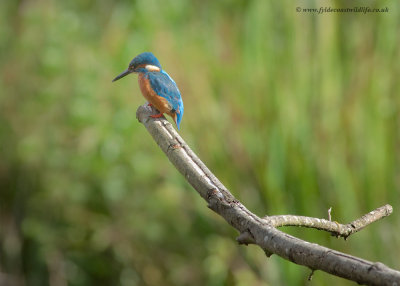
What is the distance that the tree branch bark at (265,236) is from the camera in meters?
0.77

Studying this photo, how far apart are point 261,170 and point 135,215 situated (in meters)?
0.81

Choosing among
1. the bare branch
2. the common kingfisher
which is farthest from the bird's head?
the bare branch

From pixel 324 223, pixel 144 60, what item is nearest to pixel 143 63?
pixel 144 60

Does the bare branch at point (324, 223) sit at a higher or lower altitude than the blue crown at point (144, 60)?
lower

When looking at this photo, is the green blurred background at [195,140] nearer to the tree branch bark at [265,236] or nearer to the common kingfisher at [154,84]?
the common kingfisher at [154,84]

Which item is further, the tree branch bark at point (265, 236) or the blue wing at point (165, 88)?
the blue wing at point (165, 88)

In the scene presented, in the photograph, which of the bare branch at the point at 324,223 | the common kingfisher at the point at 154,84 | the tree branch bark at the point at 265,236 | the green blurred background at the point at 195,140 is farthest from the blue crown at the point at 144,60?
the green blurred background at the point at 195,140

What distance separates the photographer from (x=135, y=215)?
11.8 feet


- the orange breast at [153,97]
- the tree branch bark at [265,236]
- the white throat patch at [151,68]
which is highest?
the white throat patch at [151,68]

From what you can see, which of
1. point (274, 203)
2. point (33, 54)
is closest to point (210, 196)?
point (274, 203)

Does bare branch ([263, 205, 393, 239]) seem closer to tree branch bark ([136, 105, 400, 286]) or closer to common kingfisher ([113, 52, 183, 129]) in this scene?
tree branch bark ([136, 105, 400, 286])

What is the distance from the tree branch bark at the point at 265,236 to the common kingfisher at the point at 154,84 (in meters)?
0.18

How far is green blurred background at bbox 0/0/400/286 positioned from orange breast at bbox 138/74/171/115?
5.07 feet

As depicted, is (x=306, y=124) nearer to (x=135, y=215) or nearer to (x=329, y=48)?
(x=329, y=48)
